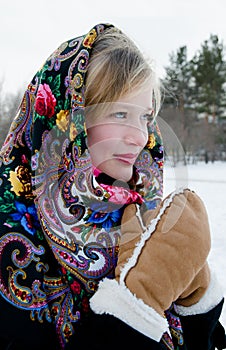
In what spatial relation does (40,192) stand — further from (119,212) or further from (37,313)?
(37,313)

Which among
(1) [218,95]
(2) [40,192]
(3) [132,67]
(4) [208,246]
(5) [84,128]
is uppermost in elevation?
(3) [132,67]

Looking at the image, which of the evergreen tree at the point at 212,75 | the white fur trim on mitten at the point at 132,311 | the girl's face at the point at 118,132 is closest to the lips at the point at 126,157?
the girl's face at the point at 118,132

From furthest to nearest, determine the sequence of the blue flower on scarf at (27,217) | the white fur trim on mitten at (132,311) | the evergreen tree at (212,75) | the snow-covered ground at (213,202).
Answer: the evergreen tree at (212,75)
the blue flower on scarf at (27,217)
the snow-covered ground at (213,202)
the white fur trim on mitten at (132,311)

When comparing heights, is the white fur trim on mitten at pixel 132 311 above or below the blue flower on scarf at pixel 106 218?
below

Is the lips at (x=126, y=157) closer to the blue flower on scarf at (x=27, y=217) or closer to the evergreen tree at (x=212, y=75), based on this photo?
the blue flower on scarf at (x=27, y=217)

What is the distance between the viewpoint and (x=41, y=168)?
3.25ft

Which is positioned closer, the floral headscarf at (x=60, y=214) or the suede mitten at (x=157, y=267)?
the suede mitten at (x=157, y=267)

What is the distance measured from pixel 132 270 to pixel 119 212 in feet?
0.68

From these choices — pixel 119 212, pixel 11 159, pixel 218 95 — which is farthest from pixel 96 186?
pixel 218 95

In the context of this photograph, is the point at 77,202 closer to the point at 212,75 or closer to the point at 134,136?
the point at 134,136

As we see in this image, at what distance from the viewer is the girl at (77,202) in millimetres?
932

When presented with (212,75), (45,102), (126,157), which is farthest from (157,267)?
(212,75)

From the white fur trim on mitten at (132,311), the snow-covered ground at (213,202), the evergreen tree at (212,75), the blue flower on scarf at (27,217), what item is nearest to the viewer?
the white fur trim on mitten at (132,311)

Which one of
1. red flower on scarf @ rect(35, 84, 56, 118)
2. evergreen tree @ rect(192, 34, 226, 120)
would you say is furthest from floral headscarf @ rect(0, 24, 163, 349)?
evergreen tree @ rect(192, 34, 226, 120)
